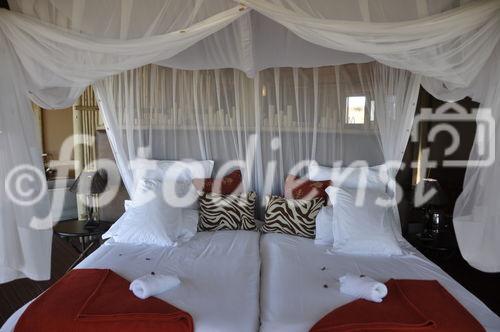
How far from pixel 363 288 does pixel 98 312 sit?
1194mm

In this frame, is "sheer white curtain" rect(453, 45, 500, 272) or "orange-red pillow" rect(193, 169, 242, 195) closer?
"sheer white curtain" rect(453, 45, 500, 272)

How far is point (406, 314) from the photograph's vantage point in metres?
1.45

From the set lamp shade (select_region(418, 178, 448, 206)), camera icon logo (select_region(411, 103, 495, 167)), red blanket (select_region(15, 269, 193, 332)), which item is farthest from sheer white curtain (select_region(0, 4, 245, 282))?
lamp shade (select_region(418, 178, 448, 206))

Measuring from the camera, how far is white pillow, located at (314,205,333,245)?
7.91ft

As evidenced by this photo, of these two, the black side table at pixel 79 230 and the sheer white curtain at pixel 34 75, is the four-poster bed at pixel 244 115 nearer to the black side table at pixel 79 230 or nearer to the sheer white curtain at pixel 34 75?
the sheer white curtain at pixel 34 75

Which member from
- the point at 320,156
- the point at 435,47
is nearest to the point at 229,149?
the point at 320,156

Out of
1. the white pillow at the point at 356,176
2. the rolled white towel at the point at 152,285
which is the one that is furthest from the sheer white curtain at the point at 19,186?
the white pillow at the point at 356,176

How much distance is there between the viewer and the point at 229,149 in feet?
9.43

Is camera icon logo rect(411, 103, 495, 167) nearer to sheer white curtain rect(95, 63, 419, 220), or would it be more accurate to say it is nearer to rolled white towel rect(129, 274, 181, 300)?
sheer white curtain rect(95, 63, 419, 220)

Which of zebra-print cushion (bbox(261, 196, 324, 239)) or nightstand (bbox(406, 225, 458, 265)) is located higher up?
zebra-print cushion (bbox(261, 196, 324, 239))

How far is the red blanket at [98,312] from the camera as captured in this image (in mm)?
1373

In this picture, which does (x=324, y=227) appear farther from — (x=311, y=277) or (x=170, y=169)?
(x=170, y=169)

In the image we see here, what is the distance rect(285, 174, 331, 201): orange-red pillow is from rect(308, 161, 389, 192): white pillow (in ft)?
0.21

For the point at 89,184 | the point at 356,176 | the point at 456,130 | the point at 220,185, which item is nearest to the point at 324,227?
the point at 356,176
